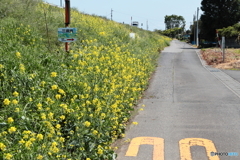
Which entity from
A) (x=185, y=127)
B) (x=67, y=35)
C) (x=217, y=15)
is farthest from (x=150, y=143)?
(x=217, y=15)

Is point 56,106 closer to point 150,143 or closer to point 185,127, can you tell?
point 150,143

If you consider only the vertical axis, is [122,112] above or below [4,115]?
below

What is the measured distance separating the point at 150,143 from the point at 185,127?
160 cm

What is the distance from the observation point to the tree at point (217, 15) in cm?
5591

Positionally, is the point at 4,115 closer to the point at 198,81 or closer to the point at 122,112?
the point at 122,112

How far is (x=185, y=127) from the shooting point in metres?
8.17

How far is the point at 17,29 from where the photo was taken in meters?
11.0

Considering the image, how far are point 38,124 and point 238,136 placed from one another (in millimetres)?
4740

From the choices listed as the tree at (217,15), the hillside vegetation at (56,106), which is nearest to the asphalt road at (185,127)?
the hillside vegetation at (56,106)

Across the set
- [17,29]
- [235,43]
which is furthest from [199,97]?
[235,43]

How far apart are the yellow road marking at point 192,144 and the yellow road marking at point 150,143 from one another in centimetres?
41

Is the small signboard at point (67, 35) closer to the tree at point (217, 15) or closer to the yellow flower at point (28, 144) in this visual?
the yellow flower at point (28, 144)

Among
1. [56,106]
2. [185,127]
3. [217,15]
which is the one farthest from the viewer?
[217,15]

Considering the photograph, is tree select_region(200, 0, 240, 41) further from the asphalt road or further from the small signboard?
the small signboard
